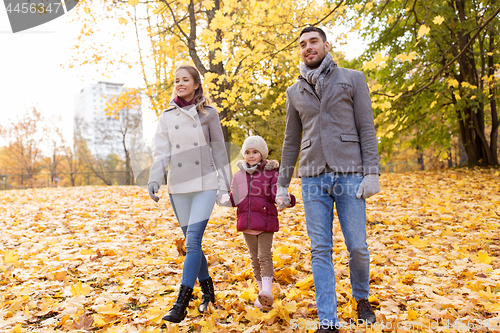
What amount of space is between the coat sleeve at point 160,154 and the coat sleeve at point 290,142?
0.97 metres

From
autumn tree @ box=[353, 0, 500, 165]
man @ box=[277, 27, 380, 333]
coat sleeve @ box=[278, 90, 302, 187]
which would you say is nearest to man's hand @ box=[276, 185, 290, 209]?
coat sleeve @ box=[278, 90, 302, 187]

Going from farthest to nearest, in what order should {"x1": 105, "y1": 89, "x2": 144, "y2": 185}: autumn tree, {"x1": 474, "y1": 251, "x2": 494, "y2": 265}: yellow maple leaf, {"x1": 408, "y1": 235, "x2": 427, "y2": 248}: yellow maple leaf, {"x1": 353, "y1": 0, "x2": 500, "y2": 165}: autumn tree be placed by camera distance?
{"x1": 353, "y1": 0, "x2": 500, "y2": 165}: autumn tree
{"x1": 408, "y1": 235, "x2": 427, "y2": 248}: yellow maple leaf
{"x1": 474, "y1": 251, "x2": 494, "y2": 265}: yellow maple leaf
{"x1": 105, "y1": 89, "x2": 144, "y2": 185}: autumn tree

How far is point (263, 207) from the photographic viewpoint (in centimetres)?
307

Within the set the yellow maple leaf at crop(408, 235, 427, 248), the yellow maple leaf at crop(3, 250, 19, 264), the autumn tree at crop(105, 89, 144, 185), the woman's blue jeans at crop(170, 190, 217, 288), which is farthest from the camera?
the yellow maple leaf at crop(408, 235, 427, 248)

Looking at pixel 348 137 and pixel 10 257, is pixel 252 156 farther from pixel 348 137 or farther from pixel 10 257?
pixel 10 257

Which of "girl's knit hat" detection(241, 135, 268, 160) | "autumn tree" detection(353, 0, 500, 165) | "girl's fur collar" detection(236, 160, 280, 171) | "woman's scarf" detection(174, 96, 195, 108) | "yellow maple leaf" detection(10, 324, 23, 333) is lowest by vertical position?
"yellow maple leaf" detection(10, 324, 23, 333)

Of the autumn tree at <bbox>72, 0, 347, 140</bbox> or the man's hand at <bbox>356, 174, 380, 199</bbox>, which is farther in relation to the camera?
the autumn tree at <bbox>72, 0, 347, 140</bbox>

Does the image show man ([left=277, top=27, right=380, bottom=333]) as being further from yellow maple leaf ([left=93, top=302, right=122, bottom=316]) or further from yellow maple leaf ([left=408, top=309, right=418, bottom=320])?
yellow maple leaf ([left=93, top=302, right=122, bottom=316])

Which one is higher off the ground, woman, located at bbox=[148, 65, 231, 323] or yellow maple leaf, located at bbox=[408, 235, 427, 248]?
woman, located at bbox=[148, 65, 231, 323]

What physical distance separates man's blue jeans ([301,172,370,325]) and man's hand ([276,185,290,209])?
246mm

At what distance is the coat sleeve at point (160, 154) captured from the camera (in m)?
2.84

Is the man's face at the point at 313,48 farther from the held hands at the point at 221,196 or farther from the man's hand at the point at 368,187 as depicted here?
the held hands at the point at 221,196

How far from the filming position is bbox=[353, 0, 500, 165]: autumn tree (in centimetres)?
980

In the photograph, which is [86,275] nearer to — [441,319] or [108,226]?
[108,226]
